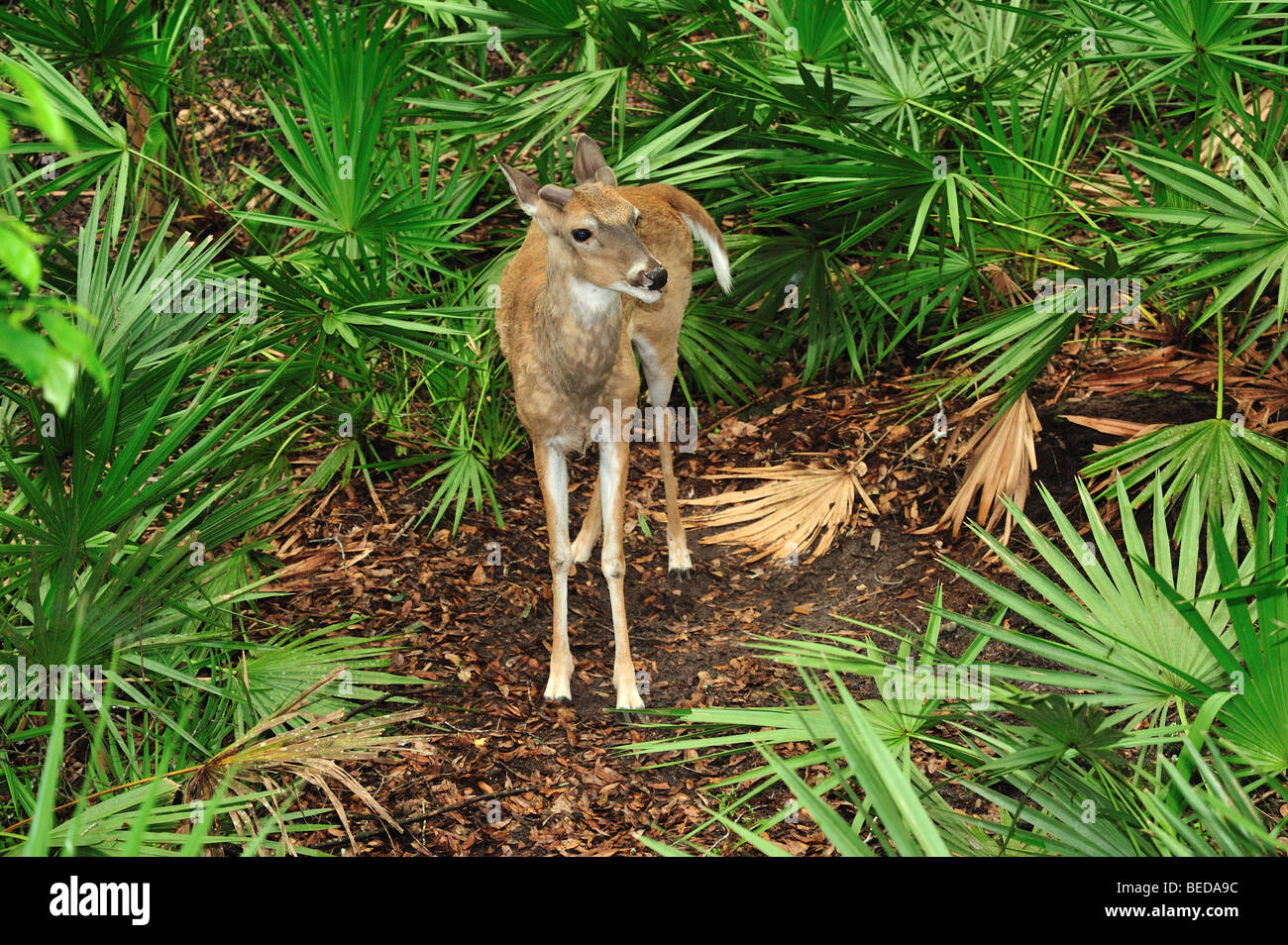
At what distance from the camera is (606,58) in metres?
6.40

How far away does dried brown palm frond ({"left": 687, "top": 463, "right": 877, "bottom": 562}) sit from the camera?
5.97 meters

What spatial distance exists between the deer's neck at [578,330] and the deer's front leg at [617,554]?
30cm

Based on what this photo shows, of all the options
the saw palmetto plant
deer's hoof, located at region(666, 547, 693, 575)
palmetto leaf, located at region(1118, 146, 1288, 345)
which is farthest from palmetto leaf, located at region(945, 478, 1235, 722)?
deer's hoof, located at region(666, 547, 693, 575)

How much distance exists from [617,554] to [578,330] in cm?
98

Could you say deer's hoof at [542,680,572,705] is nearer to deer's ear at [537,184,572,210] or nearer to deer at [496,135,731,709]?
deer at [496,135,731,709]

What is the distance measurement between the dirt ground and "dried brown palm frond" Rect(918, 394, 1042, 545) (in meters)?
0.19

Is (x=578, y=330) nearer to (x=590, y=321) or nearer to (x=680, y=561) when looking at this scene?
(x=590, y=321)

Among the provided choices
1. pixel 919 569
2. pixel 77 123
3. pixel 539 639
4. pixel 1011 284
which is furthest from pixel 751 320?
pixel 77 123

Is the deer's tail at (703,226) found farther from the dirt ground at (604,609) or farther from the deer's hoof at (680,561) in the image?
the dirt ground at (604,609)

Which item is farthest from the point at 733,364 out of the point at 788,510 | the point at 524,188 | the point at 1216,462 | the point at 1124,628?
the point at 1124,628

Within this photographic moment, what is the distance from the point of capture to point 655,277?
436 cm

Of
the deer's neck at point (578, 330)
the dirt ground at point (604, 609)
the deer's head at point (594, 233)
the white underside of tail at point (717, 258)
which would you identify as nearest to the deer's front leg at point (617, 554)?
the dirt ground at point (604, 609)

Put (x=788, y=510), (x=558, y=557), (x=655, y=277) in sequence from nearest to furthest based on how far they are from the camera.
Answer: (x=655, y=277), (x=558, y=557), (x=788, y=510)
